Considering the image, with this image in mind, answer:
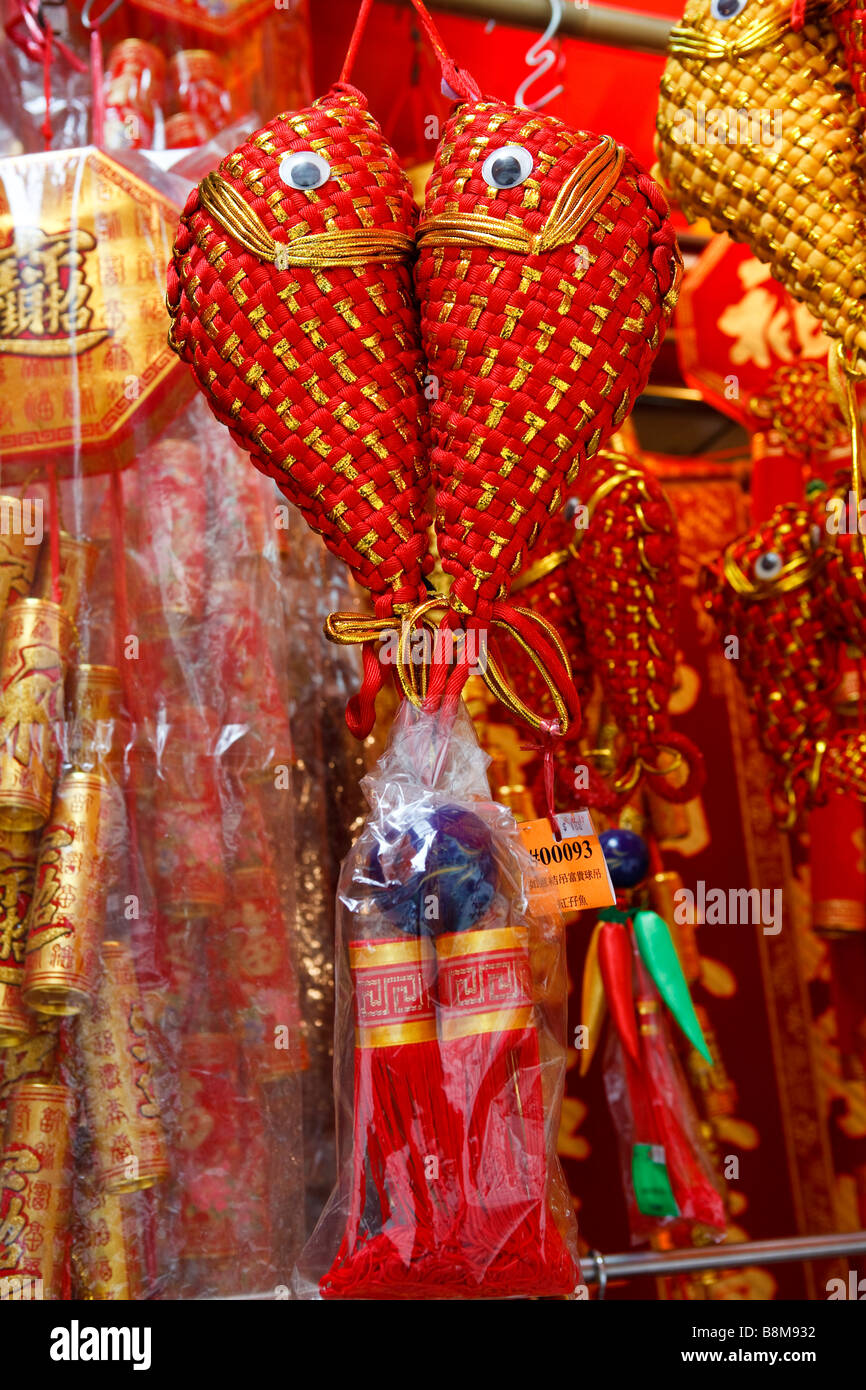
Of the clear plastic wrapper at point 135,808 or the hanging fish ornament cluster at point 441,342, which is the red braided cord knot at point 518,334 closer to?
the hanging fish ornament cluster at point 441,342

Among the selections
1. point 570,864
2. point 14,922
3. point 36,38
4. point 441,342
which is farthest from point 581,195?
point 36,38

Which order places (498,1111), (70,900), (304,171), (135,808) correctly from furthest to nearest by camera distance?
1. (135,808)
2. (70,900)
3. (304,171)
4. (498,1111)

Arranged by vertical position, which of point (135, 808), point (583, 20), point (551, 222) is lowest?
point (135, 808)

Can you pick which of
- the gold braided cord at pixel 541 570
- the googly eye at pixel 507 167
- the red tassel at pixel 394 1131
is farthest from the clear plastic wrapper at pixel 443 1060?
the gold braided cord at pixel 541 570

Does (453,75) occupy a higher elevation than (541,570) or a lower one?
higher

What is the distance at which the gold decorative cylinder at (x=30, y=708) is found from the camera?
976 mm

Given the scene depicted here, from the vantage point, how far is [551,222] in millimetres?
825

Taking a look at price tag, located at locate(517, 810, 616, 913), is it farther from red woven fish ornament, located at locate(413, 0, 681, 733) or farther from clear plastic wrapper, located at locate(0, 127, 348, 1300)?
clear plastic wrapper, located at locate(0, 127, 348, 1300)

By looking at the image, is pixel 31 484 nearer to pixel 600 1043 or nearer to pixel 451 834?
pixel 451 834

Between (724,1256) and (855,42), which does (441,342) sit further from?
(724,1256)

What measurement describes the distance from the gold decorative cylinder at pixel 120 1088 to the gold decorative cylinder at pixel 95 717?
0.51ft

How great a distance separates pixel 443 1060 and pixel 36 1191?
0.37m

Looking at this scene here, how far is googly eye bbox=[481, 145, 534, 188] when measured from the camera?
84 centimetres
